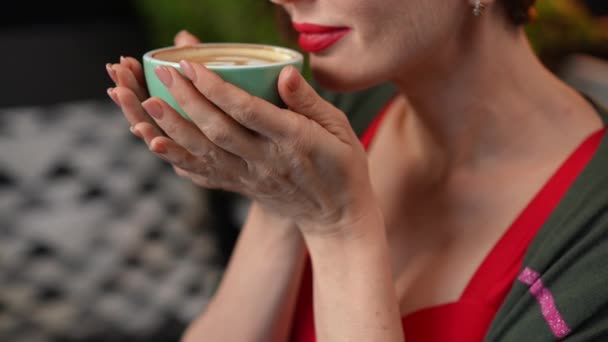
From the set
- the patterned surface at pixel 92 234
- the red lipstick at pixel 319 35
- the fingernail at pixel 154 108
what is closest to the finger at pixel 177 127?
the fingernail at pixel 154 108

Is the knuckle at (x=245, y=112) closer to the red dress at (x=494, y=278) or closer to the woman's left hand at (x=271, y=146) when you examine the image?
the woman's left hand at (x=271, y=146)

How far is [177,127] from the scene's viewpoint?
0.58m

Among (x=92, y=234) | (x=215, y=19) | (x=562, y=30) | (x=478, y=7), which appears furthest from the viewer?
(x=92, y=234)

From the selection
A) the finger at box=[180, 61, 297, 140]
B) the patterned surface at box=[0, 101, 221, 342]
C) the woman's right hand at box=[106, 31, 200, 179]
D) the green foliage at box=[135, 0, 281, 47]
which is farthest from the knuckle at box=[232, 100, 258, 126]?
the patterned surface at box=[0, 101, 221, 342]

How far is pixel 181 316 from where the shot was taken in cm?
181

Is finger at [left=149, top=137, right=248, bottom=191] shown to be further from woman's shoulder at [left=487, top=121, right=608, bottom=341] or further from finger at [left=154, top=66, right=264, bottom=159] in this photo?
woman's shoulder at [left=487, top=121, right=608, bottom=341]

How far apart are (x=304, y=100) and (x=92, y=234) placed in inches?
47.6

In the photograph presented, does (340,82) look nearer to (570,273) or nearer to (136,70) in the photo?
(136,70)

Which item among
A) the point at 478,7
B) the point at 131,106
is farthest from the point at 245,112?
the point at 478,7

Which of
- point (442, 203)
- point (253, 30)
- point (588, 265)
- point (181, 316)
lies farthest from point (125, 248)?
point (588, 265)

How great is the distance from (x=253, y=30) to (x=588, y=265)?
1.05m

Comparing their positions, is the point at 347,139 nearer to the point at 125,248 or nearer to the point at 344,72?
the point at 344,72

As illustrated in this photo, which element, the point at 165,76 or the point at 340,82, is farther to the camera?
the point at 340,82

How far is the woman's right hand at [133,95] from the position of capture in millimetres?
610
